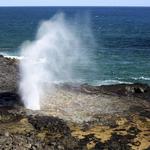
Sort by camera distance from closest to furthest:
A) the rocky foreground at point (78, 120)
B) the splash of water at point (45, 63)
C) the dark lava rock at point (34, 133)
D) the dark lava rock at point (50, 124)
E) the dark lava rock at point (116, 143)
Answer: the dark lava rock at point (34, 133) → the dark lava rock at point (116, 143) → the rocky foreground at point (78, 120) → the dark lava rock at point (50, 124) → the splash of water at point (45, 63)

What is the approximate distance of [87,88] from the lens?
54531mm

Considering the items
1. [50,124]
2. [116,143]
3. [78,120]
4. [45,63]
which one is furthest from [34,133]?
[45,63]

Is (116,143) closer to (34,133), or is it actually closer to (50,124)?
(50,124)

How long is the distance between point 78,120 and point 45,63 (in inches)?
1342

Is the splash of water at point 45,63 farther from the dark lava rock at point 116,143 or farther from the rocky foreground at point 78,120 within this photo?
the dark lava rock at point 116,143

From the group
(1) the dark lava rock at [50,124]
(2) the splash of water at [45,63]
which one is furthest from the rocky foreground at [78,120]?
(2) the splash of water at [45,63]

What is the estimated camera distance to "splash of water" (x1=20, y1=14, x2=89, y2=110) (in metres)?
48.4

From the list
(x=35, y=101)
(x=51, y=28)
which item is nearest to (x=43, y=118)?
(x=35, y=101)

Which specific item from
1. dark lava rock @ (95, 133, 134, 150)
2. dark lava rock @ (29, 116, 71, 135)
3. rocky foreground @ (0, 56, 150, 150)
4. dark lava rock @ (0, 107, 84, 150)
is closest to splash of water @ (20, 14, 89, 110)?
rocky foreground @ (0, 56, 150, 150)

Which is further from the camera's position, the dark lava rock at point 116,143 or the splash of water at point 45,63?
the splash of water at point 45,63

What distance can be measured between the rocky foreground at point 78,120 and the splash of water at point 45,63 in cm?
125

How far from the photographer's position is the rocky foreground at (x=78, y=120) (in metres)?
36.0

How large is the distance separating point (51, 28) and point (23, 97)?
13.3 m

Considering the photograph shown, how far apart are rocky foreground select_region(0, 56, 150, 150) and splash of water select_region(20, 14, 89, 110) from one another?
1254 mm
